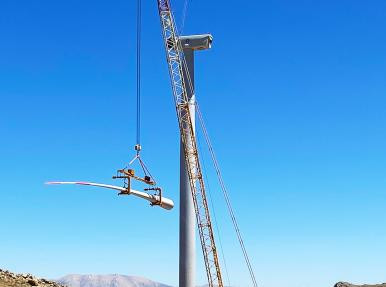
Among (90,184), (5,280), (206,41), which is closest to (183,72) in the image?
(206,41)

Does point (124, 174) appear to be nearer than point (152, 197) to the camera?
Yes

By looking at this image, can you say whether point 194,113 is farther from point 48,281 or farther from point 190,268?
point 48,281

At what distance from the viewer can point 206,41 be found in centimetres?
11750

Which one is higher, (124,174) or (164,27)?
(164,27)

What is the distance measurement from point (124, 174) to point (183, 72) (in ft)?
126

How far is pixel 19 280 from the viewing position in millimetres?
89312

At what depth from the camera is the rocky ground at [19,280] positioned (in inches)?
3378

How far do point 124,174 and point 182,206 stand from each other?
29.1 metres

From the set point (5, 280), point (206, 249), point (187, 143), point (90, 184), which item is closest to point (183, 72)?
point (187, 143)

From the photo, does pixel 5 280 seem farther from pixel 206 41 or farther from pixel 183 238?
pixel 206 41

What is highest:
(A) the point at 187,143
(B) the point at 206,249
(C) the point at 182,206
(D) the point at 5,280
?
(A) the point at 187,143

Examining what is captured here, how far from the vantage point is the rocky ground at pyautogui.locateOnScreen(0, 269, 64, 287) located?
282 ft

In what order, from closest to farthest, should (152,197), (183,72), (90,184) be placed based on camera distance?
(90,184) → (152,197) → (183,72)

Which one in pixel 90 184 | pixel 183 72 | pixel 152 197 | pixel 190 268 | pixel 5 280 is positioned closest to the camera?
pixel 90 184
